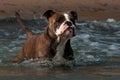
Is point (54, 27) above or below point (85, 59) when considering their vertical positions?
above

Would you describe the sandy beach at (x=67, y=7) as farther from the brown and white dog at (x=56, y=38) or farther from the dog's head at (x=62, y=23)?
the dog's head at (x=62, y=23)

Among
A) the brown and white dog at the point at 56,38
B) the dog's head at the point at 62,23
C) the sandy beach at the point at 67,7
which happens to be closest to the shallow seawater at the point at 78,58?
the brown and white dog at the point at 56,38

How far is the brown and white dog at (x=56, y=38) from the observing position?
356 inches

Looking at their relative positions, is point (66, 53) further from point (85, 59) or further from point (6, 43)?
point (6, 43)

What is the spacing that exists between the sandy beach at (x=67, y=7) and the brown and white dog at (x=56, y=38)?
8633 millimetres

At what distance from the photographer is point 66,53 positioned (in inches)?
374

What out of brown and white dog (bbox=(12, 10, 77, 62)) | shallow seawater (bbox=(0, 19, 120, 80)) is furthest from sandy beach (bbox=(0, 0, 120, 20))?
brown and white dog (bbox=(12, 10, 77, 62))

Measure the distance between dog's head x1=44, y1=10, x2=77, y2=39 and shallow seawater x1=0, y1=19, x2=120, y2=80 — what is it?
62 centimetres

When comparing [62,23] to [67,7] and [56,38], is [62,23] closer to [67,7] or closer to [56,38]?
[56,38]

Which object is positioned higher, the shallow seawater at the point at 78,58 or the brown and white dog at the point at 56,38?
the brown and white dog at the point at 56,38

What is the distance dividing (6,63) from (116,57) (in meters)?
2.17

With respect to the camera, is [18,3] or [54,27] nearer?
[54,27]

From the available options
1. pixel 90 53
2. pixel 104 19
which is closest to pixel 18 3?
pixel 104 19

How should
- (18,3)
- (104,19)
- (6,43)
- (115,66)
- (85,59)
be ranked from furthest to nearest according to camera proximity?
(18,3), (104,19), (6,43), (85,59), (115,66)
